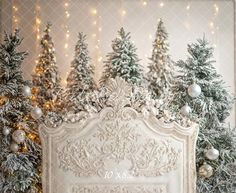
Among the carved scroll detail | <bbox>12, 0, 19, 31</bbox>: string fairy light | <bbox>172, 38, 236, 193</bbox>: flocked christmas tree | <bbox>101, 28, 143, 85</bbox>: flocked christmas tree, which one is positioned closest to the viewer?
the carved scroll detail

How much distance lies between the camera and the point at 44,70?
3.98 m

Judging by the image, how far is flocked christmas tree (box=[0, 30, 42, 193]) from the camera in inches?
142

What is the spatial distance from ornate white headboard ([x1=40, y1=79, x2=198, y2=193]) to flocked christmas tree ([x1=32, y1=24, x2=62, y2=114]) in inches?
15.0

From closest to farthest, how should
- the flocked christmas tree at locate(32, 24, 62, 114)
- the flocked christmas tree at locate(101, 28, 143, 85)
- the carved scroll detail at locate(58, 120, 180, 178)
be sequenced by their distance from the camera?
the carved scroll detail at locate(58, 120, 180, 178), the flocked christmas tree at locate(101, 28, 143, 85), the flocked christmas tree at locate(32, 24, 62, 114)

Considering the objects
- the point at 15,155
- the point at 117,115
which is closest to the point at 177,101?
the point at 117,115

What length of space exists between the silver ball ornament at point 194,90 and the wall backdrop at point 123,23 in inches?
35.4

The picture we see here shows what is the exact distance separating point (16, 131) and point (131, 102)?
98cm

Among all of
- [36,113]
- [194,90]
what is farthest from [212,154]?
[36,113]

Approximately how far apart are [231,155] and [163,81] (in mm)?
880

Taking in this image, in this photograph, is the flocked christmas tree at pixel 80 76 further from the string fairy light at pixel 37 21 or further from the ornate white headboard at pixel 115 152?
the string fairy light at pixel 37 21

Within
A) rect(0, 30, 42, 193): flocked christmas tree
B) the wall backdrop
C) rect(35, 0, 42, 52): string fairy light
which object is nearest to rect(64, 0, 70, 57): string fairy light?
the wall backdrop

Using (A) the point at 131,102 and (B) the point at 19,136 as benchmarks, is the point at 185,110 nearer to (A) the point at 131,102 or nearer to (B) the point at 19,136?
(A) the point at 131,102

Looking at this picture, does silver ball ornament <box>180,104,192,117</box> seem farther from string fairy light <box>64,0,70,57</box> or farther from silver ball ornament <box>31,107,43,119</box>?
string fairy light <box>64,0,70,57</box>

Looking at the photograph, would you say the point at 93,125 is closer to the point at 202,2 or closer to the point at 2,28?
the point at 2,28
